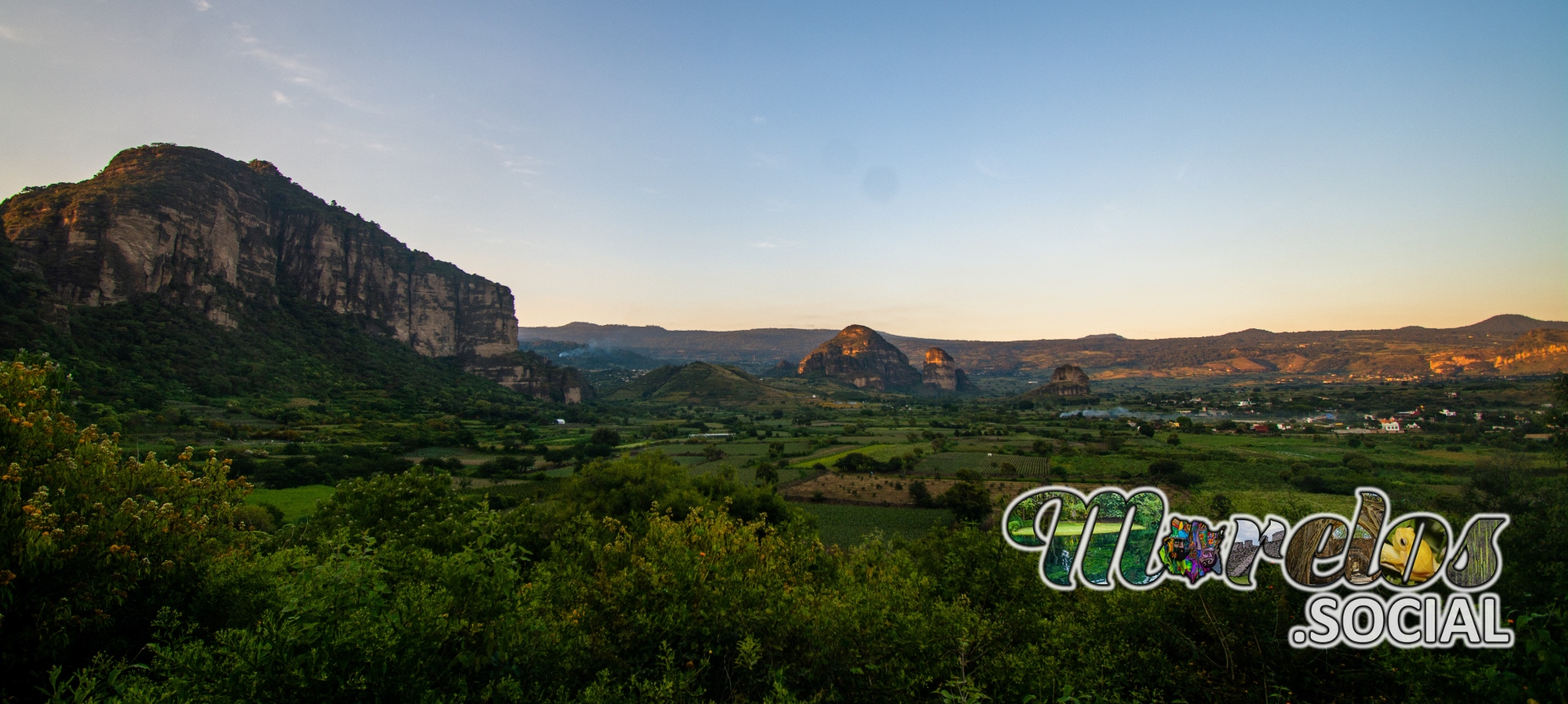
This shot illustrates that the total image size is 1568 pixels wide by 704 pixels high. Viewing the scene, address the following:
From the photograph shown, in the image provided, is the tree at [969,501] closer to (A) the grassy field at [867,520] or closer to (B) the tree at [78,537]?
(A) the grassy field at [867,520]

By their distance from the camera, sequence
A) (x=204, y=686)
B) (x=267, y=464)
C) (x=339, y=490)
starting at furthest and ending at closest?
(x=267, y=464), (x=339, y=490), (x=204, y=686)

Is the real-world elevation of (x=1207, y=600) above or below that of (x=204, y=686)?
below

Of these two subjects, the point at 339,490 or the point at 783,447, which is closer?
the point at 339,490

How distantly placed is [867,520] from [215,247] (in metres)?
161

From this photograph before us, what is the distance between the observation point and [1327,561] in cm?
1030

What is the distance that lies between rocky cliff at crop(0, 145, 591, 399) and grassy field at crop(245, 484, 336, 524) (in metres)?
72.6

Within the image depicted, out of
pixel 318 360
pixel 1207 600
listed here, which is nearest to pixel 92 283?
pixel 318 360

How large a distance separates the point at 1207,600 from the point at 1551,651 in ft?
27.2

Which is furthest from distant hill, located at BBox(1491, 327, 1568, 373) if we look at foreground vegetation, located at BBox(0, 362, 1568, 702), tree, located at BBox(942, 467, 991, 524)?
foreground vegetation, located at BBox(0, 362, 1568, 702)

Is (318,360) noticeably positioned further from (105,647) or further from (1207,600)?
(1207,600)

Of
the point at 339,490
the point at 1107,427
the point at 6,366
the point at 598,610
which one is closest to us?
the point at 6,366

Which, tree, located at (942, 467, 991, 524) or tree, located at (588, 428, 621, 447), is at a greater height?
tree, located at (942, 467, 991, 524)

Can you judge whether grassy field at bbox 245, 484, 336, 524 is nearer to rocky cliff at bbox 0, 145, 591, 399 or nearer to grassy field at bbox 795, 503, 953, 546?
grassy field at bbox 795, 503, 953, 546

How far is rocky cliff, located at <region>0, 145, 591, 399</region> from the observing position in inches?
4060
